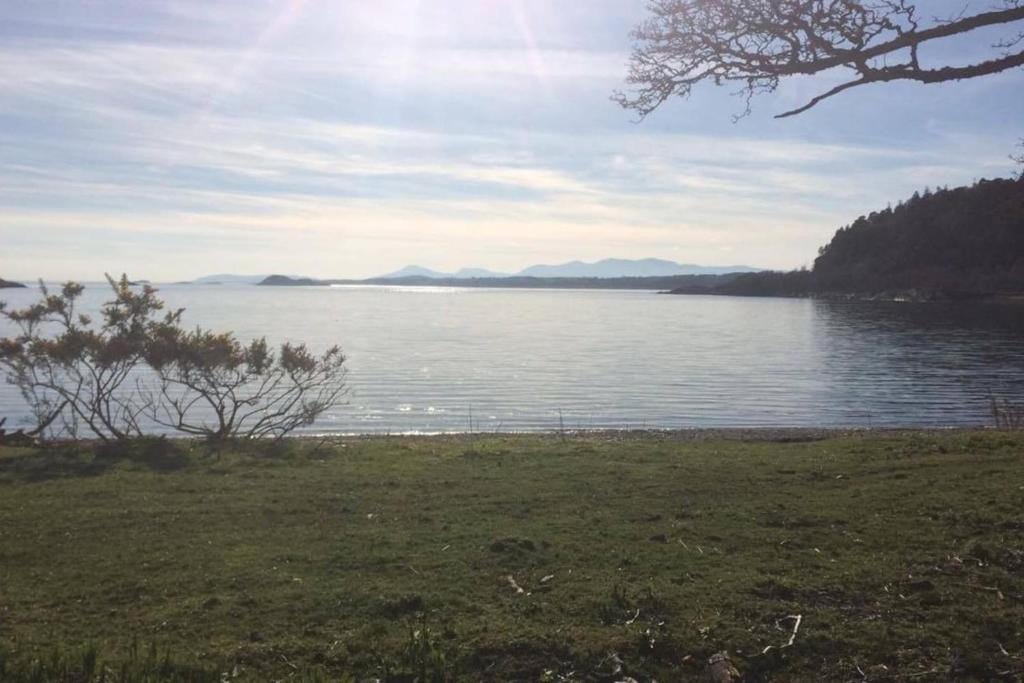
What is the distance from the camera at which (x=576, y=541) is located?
8648mm

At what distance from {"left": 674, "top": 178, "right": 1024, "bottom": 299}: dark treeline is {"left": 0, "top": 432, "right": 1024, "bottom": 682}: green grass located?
127 m

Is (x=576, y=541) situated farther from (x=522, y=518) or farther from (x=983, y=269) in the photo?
(x=983, y=269)

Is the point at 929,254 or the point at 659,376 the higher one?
the point at 929,254

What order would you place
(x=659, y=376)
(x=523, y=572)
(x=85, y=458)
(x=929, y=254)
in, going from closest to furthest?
(x=523, y=572) → (x=85, y=458) → (x=659, y=376) → (x=929, y=254)

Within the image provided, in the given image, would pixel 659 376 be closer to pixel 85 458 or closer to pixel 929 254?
pixel 85 458

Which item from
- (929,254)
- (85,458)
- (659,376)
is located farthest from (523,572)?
(929,254)

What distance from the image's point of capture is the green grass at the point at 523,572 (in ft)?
18.2

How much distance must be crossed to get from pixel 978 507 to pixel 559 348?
163 ft

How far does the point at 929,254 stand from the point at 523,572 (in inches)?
6686

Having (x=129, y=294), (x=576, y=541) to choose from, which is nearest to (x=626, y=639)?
(x=576, y=541)

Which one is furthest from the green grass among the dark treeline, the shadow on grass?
the dark treeline

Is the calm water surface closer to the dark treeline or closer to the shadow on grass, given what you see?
the shadow on grass

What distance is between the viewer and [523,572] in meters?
7.61

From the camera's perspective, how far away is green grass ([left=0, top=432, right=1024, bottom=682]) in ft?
18.2
